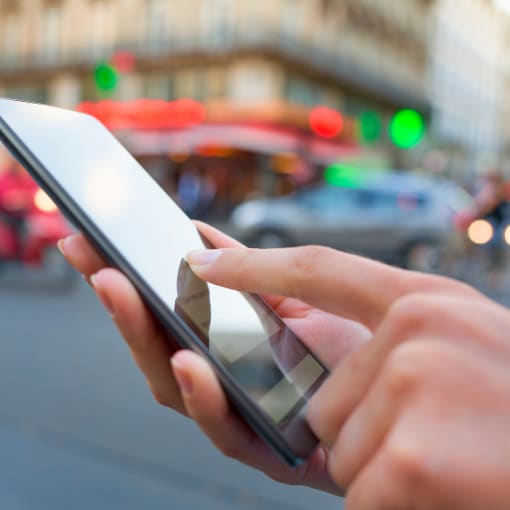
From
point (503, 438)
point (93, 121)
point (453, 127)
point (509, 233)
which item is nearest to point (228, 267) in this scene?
point (503, 438)

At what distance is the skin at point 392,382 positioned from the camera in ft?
1.96

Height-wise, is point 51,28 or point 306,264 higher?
point 306,264

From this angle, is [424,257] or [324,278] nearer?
[324,278]

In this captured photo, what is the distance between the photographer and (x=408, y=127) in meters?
11.1

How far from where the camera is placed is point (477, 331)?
66 cm

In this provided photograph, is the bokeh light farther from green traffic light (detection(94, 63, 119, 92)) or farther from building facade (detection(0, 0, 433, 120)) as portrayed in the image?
building facade (detection(0, 0, 433, 120))

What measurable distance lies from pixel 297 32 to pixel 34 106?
28739 mm

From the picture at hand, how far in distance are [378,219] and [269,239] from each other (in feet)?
6.83

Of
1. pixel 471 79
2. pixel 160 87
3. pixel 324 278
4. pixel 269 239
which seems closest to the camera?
pixel 324 278

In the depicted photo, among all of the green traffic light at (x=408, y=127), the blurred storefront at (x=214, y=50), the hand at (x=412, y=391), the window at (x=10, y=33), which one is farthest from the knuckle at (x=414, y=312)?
the window at (x=10, y=33)

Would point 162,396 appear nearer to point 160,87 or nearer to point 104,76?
point 104,76

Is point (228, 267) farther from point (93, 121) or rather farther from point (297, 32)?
point (297, 32)

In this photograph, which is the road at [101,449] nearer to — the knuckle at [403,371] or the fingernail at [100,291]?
the fingernail at [100,291]

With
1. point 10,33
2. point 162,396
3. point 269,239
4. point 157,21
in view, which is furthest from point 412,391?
point 10,33
